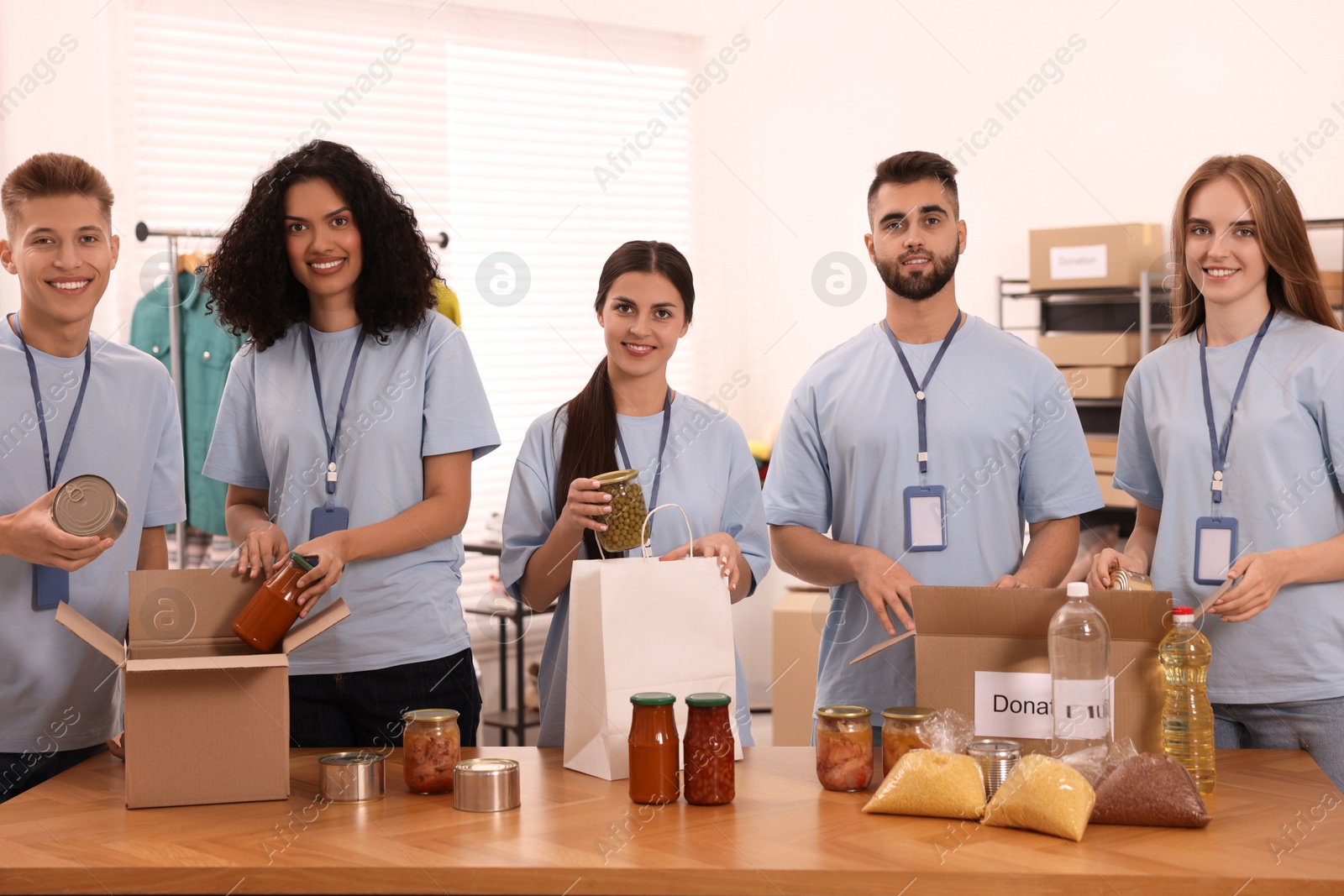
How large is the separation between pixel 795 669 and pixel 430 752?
2.73 meters

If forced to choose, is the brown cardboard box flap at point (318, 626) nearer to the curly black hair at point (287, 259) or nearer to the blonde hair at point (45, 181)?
the curly black hair at point (287, 259)

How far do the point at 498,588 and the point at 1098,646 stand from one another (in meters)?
3.53

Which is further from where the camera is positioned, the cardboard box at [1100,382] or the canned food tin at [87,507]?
the cardboard box at [1100,382]

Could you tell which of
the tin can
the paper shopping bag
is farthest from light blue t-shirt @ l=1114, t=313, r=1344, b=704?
the paper shopping bag

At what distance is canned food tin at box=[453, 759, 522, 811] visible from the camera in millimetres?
1634

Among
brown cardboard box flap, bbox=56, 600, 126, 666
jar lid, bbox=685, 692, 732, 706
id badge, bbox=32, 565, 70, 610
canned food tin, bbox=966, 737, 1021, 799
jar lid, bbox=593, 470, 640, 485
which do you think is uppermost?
jar lid, bbox=593, 470, 640, 485

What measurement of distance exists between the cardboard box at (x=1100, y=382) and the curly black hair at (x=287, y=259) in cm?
273

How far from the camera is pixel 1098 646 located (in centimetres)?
165

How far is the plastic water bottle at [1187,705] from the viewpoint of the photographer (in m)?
1.63

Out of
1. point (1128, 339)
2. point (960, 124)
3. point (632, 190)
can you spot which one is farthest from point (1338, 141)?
point (632, 190)

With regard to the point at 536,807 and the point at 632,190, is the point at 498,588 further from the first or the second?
the point at 536,807

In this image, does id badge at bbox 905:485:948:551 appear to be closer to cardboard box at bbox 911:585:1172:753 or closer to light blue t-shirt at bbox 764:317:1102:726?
light blue t-shirt at bbox 764:317:1102:726

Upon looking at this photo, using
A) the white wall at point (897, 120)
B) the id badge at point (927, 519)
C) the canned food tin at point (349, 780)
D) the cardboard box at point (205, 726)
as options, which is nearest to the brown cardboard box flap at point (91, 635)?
the cardboard box at point (205, 726)

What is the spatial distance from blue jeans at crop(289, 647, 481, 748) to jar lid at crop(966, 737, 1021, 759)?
92 centimetres
